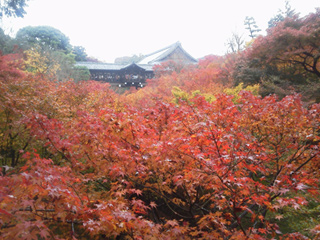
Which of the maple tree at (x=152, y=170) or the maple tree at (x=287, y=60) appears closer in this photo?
the maple tree at (x=152, y=170)

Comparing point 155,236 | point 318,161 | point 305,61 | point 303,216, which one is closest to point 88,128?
point 155,236

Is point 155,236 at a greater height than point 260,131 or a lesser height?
lesser

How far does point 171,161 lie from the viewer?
12.7ft

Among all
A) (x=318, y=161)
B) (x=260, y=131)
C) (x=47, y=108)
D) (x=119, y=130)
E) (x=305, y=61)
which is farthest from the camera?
(x=305, y=61)

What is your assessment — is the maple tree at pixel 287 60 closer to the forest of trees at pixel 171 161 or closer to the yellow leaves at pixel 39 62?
the forest of trees at pixel 171 161

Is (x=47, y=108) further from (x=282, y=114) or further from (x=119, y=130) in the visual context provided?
(x=282, y=114)

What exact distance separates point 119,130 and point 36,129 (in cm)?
153

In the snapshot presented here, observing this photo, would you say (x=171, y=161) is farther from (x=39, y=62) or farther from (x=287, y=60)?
(x=39, y=62)

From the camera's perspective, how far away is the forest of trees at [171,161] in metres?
2.46

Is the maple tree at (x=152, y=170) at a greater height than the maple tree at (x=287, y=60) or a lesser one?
lesser

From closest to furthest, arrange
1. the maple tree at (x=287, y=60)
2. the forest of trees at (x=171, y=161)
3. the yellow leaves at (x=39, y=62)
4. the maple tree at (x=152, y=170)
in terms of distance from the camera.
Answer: the maple tree at (x=152, y=170) → the forest of trees at (x=171, y=161) → the maple tree at (x=287, y=60) → the yellow leaves at (x=39, y=62)

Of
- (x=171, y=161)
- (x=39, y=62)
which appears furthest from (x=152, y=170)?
(x=39, y=62)

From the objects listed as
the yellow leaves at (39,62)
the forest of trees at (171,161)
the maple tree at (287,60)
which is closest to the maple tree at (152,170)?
the forest of trees at (171,161)

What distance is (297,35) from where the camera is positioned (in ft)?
38.4
